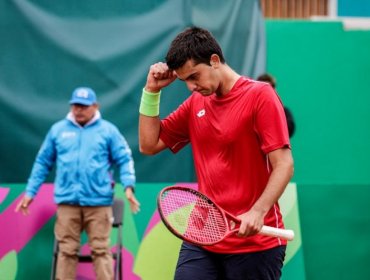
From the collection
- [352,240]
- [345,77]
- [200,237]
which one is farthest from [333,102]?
[200,237]

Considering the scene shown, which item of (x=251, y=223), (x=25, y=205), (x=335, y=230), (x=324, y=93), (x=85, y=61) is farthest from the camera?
(x=324, y=93)

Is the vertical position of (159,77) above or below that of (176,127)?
above

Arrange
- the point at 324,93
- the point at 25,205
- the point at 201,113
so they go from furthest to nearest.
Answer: the point at 324,93 → the point at 25,205 → the point at 201,113

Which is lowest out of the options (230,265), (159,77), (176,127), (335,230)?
(335,230)

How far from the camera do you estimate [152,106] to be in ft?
14.3

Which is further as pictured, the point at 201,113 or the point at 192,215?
the point at 201,113

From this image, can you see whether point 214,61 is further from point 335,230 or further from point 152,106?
point 335,230

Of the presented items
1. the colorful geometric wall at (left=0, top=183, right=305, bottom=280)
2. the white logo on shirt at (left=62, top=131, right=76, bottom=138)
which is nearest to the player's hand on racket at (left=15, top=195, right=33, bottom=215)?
the colorful geometric wall at (left=0, top=183, right=305, bottom=280)

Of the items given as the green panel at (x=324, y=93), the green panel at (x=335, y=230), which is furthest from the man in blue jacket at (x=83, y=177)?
the green panel at (x=324, y=93)

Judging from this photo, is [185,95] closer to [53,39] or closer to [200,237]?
[53,39]

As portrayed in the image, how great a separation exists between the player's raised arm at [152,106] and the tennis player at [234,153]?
10cm

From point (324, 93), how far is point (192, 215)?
5.73 meters

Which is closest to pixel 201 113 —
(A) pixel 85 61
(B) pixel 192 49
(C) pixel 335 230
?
(B) pixel 192 49

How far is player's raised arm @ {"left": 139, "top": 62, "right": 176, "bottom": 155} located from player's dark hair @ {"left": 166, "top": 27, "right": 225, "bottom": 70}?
0.72 ft
